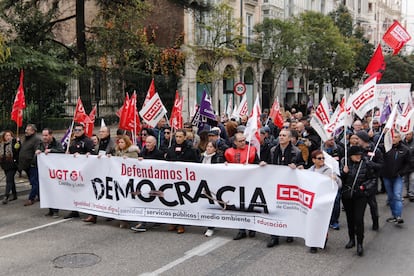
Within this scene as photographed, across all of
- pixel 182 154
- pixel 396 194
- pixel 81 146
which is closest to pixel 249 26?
pixel 81 146

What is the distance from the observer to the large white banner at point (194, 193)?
22.7 feet

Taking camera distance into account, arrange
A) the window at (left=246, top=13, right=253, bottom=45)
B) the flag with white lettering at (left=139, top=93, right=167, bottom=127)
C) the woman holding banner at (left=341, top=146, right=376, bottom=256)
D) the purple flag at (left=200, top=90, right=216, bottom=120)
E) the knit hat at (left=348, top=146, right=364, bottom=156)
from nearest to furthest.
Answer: the woman holding banner at (left=341, top=146, right=376, bottom=256)
the knit hat at (left=348, top=146, right=364, bottom=156)
the flag with white lettering at (left=139, top=93, right=167, bottom=127)
the purple flag at (left=200, top=90, right=216, bottom=120)
the window at (left=246, top=13, right=253, bottom=45)

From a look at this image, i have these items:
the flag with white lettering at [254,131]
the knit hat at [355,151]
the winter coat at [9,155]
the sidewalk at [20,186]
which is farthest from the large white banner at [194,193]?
the sidewalk at [20,186]

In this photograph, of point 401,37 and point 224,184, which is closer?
point 224,184

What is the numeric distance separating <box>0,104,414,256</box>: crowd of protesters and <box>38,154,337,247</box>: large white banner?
185 millimetres

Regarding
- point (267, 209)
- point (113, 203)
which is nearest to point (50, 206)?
point (113, 203)

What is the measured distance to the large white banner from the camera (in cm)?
691

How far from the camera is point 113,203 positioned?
27.0ft

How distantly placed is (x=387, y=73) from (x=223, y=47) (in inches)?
965

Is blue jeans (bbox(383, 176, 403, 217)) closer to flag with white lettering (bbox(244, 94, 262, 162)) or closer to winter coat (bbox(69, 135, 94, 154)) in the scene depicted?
flag with white lettering (bbox(244, 94, 262, 162))

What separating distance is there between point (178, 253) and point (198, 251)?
290 mm

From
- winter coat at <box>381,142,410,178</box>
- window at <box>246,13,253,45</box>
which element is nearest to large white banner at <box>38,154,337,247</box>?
winter coat at <box>381,142,410,178</box>

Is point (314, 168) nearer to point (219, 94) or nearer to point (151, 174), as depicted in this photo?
point (151, 174)

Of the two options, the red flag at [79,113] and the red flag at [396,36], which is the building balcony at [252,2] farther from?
the red flag at [79,113]
